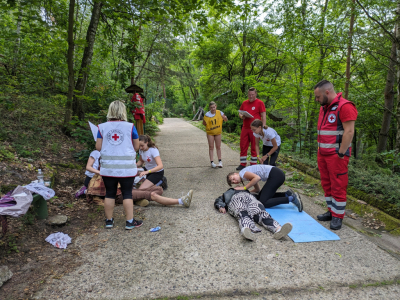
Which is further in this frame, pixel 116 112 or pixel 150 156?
pixel 150 156

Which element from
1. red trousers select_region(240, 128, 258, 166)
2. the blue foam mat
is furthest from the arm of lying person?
red trousers select_region(240, 128, 258, 166)

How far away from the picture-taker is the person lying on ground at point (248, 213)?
3.14 metres

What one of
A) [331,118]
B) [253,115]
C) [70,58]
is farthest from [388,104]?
[70,58]

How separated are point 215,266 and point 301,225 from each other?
1598mm

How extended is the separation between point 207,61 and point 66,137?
9.09 metres

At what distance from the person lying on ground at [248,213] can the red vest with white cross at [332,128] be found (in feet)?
4.03

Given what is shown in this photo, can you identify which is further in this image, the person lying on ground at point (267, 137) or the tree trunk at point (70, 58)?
the tree trunk at point (70, 58)

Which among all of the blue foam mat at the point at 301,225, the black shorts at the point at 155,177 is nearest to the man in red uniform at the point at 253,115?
the blue foam mat at the point at 301,225

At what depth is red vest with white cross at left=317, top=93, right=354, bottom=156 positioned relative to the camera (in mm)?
3395

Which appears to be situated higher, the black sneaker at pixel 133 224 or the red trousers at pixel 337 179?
the red trousers at pixel 337 179

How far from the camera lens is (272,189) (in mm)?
4121

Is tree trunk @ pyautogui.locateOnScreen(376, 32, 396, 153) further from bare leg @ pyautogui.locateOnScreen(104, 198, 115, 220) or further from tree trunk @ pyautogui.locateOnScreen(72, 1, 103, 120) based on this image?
tree trunk @ pyautogui.locateOnScreen(72, 1, 103, 120)

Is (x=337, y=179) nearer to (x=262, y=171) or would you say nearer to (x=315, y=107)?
(x=262, y=171)

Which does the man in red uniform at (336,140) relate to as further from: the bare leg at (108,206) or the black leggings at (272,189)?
the bare leg at (108,206)
